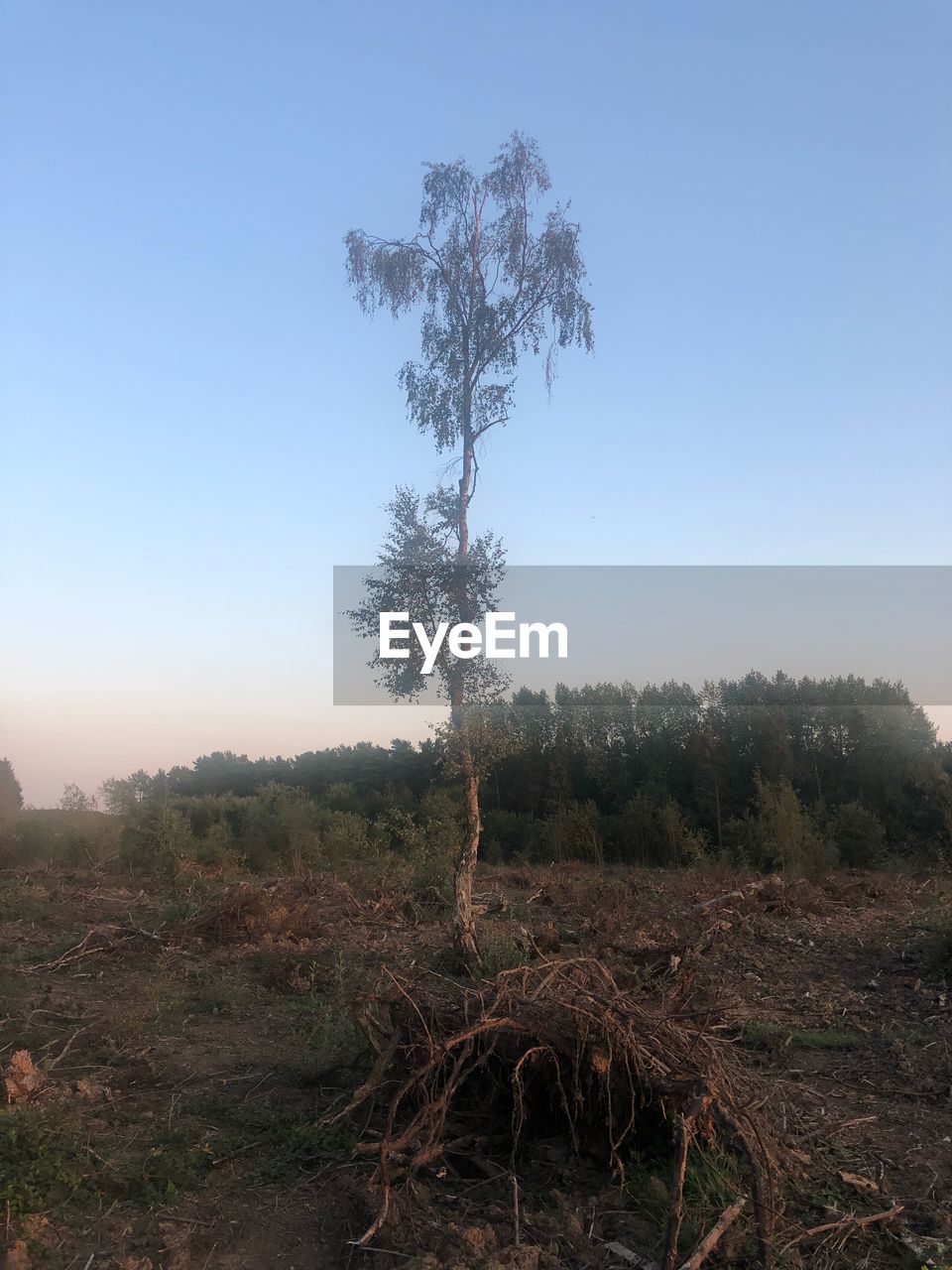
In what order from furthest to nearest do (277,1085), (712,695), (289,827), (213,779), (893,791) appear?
1. (213,779)
2. (712,695)
3. (893,791)
4. (289,827)
5. (277,1085)

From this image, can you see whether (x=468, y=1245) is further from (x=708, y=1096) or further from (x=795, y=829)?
(x=795, y=829)

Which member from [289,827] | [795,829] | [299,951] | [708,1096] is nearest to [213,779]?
[289,827]

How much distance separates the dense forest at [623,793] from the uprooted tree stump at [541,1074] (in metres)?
5.07

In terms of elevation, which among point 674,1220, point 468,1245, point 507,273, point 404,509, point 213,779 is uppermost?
point 507,273

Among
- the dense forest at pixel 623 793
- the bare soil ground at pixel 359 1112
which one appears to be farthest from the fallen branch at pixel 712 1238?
the dense forest at pixel 623 793

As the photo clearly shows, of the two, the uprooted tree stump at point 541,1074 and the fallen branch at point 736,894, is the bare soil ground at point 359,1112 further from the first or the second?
the fallen branch at point 736,894

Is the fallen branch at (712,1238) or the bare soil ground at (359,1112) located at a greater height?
the fallen branch at (712,1238)

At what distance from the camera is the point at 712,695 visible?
3222 centimetres

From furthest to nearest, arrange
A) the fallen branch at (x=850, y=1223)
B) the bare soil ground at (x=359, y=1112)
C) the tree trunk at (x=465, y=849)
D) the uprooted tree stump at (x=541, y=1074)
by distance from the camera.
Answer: the tree trunk at (x=465, y=849) → the uprooted tree stump at (x=541, y=1074) → the bare soil ground at (x=359, y=1112) → the fallen branch at (x=850, y=1223)

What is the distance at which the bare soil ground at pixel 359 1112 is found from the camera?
12.2 ft

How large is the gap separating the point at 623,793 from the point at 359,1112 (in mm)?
25756

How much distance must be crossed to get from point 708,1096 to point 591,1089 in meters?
0.81

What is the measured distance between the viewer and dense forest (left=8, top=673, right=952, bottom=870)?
18594 mm

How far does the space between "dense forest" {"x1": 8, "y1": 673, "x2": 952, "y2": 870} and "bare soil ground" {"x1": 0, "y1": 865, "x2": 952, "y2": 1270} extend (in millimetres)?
3500
